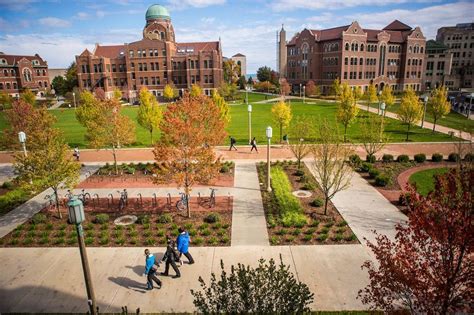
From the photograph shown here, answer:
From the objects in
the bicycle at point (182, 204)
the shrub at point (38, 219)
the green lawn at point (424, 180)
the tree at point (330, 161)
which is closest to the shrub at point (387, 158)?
the green lawn at point (424, 180)

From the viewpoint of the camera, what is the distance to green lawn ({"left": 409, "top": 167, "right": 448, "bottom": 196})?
18.7 m

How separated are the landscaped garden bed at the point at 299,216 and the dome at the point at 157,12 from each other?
80.8 meters

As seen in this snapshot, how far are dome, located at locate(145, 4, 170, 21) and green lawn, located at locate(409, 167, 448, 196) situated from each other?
83335mm

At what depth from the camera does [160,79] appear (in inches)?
3031

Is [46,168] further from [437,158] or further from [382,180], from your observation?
[437,158]

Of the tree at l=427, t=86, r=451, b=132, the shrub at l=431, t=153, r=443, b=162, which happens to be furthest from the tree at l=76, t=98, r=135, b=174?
the tree at l=427, t=86, r=451, b=132

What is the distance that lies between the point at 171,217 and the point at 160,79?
6653 centimetres

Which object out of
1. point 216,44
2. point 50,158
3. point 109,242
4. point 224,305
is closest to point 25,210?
point 50,158

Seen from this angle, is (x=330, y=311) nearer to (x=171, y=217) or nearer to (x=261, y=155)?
(x=171, y=217)

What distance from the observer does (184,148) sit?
14.9 m

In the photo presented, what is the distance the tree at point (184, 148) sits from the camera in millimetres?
14656

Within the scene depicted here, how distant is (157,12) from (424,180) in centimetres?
8569

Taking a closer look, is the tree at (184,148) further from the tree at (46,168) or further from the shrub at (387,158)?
the shrub at (387,158)

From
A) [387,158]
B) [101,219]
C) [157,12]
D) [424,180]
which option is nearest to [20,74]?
[157,12]
